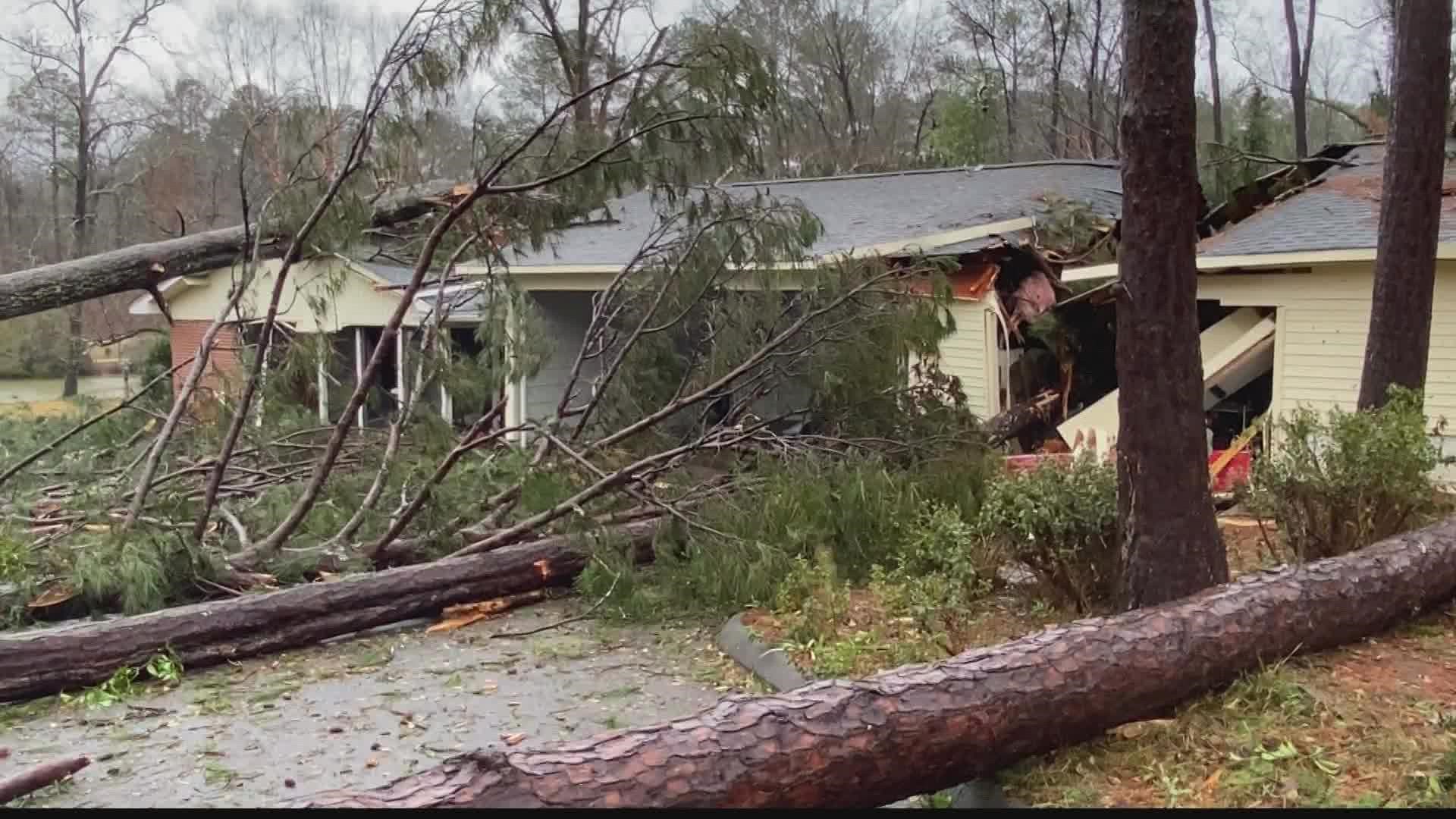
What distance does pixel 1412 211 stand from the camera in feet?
24.0

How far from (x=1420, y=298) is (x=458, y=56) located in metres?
6.23

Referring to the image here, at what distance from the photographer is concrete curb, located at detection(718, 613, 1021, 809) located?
12.4 ft

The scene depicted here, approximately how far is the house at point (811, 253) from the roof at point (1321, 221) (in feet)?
5.79

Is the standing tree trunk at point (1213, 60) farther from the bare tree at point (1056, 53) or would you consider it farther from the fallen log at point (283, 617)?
the fallen log at point (283, 617)

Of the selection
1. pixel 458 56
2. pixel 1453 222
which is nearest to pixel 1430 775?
pixel 458 56

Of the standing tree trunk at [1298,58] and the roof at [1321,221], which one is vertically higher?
the standing tree trunk at [1298,58]

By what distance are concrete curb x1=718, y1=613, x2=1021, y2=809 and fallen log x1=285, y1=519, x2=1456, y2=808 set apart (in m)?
0.10

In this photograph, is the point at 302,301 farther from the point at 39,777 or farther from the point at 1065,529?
the point at 1065,529

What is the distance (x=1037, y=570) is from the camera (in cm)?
546

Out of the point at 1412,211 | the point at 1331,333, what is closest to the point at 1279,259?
the point at 1331,333

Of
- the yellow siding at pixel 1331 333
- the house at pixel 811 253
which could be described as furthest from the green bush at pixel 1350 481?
the yellow siding at pixel 1331 333

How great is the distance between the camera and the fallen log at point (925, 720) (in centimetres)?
307

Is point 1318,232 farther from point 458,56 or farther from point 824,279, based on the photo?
point 458,56

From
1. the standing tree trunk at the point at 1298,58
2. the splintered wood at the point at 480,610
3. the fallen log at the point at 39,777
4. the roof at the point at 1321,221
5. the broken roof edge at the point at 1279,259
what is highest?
the standing tree trunk at the point at 1298,58
